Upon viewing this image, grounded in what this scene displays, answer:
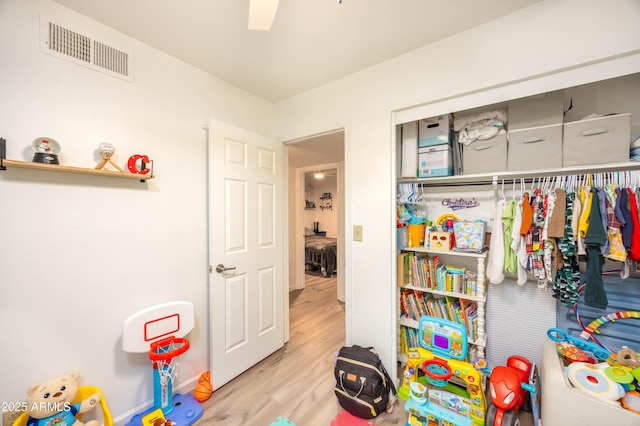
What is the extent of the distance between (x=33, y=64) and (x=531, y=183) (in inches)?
123

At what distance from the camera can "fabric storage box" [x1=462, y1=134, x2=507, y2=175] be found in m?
1.72

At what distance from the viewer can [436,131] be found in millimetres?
1969

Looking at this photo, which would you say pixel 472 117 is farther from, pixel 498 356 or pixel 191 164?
pixel 191 164

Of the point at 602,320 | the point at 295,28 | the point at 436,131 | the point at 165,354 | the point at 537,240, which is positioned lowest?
the point at 165,354

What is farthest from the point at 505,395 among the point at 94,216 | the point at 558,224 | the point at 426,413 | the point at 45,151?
the point at 45,151

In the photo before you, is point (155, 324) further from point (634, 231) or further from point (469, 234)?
point (634, 231)

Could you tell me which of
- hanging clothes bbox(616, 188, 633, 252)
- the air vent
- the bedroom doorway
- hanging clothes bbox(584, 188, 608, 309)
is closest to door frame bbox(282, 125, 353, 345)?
the bedroom doorway

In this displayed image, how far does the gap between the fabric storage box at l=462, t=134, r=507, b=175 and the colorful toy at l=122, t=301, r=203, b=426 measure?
231cm

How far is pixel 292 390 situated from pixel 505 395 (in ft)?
4.60

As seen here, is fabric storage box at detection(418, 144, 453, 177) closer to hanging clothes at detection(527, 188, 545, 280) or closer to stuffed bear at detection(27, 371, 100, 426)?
hanging clothes at detection(527, 188, 545, 280)

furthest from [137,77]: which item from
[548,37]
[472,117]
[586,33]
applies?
[586,33]

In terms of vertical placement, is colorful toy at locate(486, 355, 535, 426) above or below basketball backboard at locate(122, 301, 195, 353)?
below

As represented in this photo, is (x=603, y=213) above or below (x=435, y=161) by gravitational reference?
below

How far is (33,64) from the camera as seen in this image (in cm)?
131
